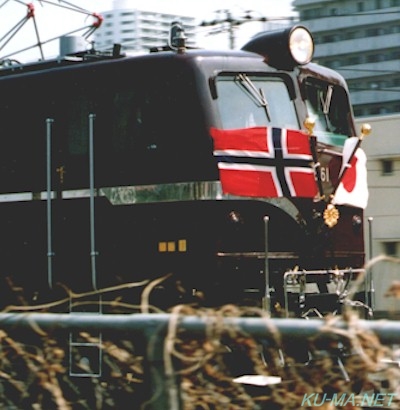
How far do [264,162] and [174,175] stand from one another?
85cm

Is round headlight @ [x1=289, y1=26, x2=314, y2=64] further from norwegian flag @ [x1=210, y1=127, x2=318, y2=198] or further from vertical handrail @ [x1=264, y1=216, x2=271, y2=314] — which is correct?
vertical handrail @ [x1=264, y1=216, x2=271, y2=314]

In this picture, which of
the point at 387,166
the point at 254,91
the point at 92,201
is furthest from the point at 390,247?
the point at 92,201

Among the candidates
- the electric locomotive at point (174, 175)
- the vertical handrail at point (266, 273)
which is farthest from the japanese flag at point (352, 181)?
the vertical handrail at point (266, 273)

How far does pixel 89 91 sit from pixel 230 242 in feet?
6.40

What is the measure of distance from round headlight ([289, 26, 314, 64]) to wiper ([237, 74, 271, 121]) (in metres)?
0.57

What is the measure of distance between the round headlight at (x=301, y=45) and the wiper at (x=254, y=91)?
1.87 feet

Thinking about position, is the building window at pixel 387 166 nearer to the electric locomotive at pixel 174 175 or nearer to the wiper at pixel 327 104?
the wiper at pixel 327 104

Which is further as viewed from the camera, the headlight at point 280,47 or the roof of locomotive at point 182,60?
the headlight at point 280,47

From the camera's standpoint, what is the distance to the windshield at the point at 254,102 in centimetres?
884

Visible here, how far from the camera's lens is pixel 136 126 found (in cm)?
881

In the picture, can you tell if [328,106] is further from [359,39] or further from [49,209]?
[359,39]

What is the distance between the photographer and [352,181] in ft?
32.2

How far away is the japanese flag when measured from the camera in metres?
9.53

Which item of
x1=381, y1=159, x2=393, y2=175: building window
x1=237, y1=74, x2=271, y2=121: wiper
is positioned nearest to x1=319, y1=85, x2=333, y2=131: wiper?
x1=237, y1=74, x2=271, y2=121: wiper
